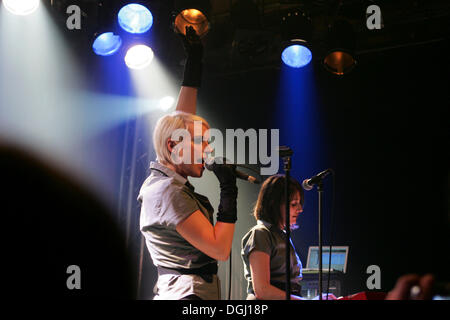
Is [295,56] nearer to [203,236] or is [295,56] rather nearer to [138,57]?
[138,57]

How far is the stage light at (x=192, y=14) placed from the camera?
385 centimetres

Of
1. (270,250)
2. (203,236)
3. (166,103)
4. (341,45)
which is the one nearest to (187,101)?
(203,236)

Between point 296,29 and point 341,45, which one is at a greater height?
point 296,29

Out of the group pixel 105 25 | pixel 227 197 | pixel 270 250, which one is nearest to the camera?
pixel 227 197

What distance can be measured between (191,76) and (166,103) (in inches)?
92.9

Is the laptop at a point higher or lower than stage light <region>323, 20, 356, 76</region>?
lower

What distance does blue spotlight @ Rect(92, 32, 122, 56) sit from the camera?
3.94m

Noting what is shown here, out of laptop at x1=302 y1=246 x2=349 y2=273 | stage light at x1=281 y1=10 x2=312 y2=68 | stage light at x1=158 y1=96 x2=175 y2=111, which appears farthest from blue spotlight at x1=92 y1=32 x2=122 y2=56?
laptop at x1=302 y1=246 x2=349 y2=273

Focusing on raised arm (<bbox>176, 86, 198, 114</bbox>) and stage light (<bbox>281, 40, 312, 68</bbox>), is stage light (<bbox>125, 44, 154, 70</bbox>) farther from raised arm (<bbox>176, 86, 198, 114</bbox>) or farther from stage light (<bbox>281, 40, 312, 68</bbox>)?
raised arm (<bbox>176, 86, 198, 114</bbox>)

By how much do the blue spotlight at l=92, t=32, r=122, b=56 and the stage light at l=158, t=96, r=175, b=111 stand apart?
82 centimetres

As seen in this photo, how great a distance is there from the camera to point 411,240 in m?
4.59

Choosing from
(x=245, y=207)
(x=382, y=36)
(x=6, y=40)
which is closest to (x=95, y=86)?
(x=6, y=40)

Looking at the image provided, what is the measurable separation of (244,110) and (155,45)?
188 centimetres

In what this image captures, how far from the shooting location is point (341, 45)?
3998 millimetres
